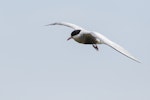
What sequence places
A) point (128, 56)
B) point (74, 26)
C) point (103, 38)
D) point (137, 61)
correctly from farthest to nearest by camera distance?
point (74, 26), point (103, 38), point (128, 56), point (137, 61)

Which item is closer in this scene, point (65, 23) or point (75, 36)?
point (75, 36)

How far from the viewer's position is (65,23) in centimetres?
3625

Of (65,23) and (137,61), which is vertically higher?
(137,61)

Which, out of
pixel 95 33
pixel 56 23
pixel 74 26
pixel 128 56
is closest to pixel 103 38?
pixel 95 33

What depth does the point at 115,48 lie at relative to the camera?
28.1 m

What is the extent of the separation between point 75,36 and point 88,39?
0.78 meters

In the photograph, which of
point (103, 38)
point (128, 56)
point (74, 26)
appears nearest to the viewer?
point (128, 56)

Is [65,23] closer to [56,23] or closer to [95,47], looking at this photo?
[56,23]

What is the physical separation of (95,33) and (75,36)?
52.7 inches

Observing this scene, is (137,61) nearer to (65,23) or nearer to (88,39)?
(88,39)

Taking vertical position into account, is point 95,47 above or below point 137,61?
below

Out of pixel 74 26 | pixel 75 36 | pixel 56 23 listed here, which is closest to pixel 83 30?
pixel 75 36

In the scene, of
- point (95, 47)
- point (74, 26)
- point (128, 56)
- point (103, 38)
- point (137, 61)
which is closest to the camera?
point (137, 61)

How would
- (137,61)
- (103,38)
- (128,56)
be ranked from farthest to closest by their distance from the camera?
(103,38)
(128,56)
(137,61)
